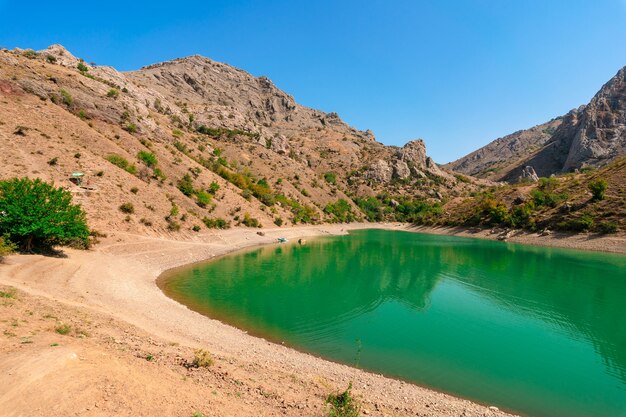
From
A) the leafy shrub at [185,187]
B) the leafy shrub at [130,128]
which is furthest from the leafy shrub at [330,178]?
the leafy shrub at [130,128]

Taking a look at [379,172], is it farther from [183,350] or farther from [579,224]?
[183,350]

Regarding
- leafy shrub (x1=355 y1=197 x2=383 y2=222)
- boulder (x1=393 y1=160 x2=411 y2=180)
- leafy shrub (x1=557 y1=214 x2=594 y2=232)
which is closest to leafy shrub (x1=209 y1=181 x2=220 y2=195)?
leafy shrub (x1=557 y1=214 x2=594 y2=232)

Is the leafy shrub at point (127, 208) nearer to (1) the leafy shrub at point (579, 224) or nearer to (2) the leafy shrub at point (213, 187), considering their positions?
(2) the leafy shrub at point (213, 187)

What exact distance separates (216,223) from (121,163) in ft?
47.9

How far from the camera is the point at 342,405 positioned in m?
8.43

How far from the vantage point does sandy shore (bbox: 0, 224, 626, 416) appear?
8039 mm

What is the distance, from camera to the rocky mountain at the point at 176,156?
3600cm

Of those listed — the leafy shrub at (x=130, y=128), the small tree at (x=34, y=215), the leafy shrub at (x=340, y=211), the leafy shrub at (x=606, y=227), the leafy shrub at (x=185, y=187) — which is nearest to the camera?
the small tree at (x=34, y=215)

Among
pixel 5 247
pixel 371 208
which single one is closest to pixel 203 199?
pixel 5 247

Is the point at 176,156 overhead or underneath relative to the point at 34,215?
overhead

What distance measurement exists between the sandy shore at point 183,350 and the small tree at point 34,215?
1.74 metres

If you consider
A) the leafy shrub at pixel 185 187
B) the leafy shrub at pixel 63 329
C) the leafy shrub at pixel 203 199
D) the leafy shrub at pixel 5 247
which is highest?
the leafy shrub at pixel 185 187

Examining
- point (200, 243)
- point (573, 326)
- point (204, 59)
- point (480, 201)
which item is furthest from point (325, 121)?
point (573, 326)

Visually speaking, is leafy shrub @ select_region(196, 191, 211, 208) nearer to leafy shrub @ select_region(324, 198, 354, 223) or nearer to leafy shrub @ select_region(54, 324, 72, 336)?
leafy shrub @ select_region(54, 324, 72, 336)
